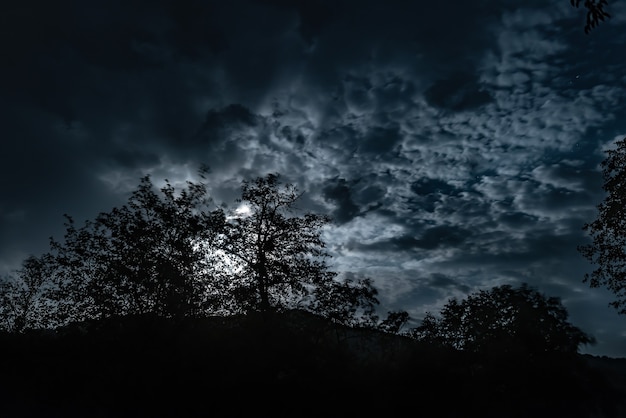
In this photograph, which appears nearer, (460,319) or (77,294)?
(77,294)

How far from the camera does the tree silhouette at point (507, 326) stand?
112ft

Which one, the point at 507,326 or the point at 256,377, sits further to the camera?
the point at 507,326

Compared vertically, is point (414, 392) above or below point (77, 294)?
below

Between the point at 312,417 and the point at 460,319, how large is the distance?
27.9 metres

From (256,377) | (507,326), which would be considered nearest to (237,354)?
(256,377)

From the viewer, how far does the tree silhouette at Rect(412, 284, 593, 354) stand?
34.2 m

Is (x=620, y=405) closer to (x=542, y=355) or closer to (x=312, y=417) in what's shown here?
(x=542, y=355)

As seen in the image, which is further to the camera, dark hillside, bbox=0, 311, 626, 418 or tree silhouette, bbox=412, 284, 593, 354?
tree silhouette, bbox=412, 284, 593, 354

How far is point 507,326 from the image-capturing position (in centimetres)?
3831

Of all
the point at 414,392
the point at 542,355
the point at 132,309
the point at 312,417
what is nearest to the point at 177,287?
the point at 132,309

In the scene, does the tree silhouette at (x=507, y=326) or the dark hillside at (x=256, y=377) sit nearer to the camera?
the dark hillside at (x=256, y=377)

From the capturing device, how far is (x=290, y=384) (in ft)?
85.6

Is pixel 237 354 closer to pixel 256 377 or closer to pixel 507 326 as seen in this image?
pixel 256 377

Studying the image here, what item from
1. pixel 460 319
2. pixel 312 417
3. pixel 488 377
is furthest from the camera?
pixel 460 319
